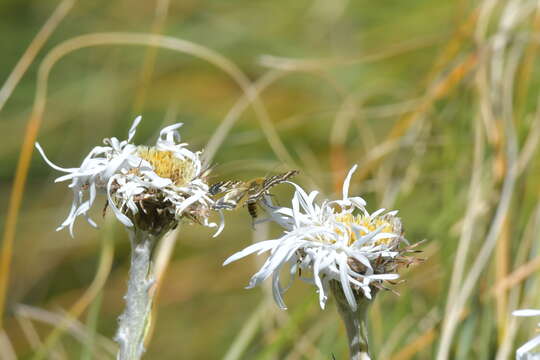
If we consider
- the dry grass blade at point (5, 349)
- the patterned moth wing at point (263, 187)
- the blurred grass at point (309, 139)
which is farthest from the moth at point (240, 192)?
the dry grass blade at point (5, 349)

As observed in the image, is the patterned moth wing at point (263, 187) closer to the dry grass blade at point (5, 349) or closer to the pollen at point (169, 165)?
the pollen at point (169, 165)

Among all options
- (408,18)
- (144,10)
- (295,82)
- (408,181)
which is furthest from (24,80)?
(408,181)

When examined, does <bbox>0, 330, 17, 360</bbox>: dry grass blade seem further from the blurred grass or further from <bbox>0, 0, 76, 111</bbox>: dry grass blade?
<bbox>0, 0, 76, 111</bbox>: dry grass blade

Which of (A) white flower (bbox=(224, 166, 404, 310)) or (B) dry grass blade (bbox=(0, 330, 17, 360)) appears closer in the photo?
(A) white flower (bbox=(224, 166, 404, 310))

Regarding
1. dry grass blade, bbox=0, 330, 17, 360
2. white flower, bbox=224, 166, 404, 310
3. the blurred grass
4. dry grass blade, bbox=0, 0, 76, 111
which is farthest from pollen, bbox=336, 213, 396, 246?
dry grass blade, bbox=0, 330, 17, 360

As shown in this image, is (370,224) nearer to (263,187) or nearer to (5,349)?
(263,187)
